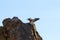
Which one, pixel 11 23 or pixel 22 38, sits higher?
pixel 11 23

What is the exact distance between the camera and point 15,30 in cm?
1206

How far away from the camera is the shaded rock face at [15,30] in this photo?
11953 millimetres

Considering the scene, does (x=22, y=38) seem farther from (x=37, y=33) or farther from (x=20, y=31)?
(x=37, y=33)

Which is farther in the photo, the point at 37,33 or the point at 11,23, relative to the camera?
the point at 37,33

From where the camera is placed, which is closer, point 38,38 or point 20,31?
point 20,31

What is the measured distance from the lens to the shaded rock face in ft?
39.2

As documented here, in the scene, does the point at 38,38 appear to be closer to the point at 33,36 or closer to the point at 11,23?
the point at 33,36

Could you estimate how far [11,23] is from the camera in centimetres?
1206

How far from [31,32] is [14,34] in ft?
3.22

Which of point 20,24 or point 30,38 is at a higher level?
point 20,24

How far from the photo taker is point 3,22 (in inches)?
486

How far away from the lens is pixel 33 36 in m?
12.1

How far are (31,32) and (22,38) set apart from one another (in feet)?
2.12

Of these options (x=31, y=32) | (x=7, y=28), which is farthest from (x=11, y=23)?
(x=31, y=32)
